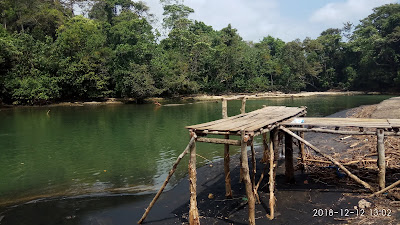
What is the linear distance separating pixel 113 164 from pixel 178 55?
4024cm

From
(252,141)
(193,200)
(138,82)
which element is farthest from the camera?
(138,82)

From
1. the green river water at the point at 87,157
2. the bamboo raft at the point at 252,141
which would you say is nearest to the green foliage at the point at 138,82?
the green river water at the point at 87,157

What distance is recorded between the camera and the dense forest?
41500 mm

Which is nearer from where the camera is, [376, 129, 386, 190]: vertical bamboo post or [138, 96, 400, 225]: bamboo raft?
[138, 96, 400, 225]: bamboo raft

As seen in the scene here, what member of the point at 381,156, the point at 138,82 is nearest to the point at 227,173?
the point at 381,156

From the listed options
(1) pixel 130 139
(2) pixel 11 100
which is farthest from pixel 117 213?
(2) pixel 11 100

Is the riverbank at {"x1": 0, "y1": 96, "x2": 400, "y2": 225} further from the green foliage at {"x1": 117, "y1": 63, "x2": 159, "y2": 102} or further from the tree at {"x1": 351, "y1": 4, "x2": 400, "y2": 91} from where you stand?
the tree at {"x1": 351, "y1": 4, "x2": 400, "y2": 91}

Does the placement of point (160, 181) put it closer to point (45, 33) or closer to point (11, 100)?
point (11, 100)

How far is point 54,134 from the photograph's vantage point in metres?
20.7

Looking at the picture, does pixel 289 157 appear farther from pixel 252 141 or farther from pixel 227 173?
pixel 252 141

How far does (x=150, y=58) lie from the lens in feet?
149

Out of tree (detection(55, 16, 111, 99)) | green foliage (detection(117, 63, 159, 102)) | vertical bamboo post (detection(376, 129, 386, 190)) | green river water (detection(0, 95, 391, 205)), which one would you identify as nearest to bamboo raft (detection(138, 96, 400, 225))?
vertical bamboo post (detection(376, 129, 386, 190))

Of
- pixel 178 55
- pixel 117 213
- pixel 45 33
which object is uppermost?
pixel 45 33

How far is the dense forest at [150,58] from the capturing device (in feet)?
136
